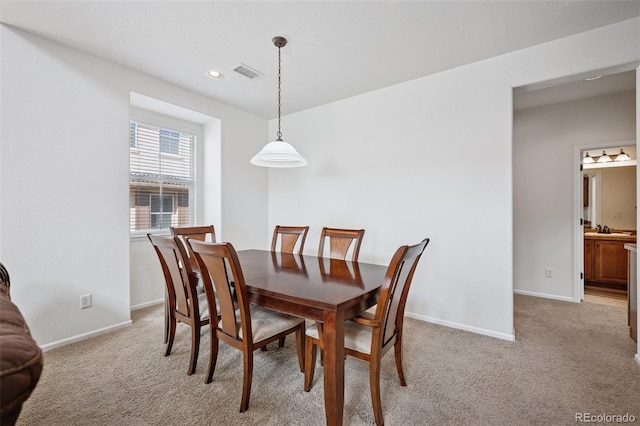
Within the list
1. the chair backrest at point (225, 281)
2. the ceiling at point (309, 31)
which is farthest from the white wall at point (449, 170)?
the chair backrest at point (225, 281)

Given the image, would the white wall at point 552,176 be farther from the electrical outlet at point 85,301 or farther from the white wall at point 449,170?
the electrical outlet at point 85,301

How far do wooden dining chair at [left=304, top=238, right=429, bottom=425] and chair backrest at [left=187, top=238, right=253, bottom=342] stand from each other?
429 mm

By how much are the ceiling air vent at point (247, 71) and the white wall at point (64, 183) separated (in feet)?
3.27

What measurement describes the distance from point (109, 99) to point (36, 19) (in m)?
0.72

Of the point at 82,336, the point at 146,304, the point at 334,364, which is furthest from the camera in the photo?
the point at 146,304

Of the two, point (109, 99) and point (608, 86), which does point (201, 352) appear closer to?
point (109, 99)

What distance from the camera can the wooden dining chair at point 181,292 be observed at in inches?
73.6

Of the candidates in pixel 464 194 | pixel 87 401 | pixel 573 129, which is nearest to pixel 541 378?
pixel 464 194

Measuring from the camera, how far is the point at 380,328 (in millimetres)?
1455

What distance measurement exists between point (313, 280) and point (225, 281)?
54 centimetres

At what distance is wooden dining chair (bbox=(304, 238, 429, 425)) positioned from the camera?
1.41 m

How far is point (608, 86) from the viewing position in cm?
321

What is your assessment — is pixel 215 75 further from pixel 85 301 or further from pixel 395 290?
pixel 395 290

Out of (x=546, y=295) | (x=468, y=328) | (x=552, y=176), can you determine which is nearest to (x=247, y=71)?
(x=468, y=328)
